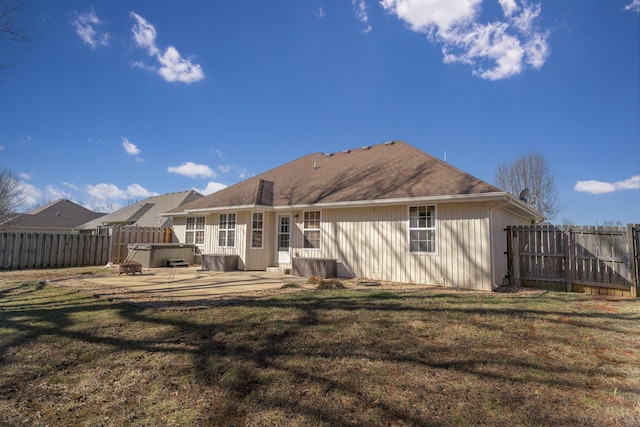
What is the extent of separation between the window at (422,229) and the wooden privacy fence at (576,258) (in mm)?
2660

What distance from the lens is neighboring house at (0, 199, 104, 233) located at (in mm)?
31094

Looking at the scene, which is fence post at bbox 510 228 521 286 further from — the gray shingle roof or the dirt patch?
the gray shingle roof

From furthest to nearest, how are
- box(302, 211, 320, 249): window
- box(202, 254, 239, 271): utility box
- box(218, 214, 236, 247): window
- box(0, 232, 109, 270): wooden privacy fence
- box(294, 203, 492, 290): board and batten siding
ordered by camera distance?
box(218, 214, 236, 247): window
box(0, 232, 109, 270): wooden privacy fence
box(202, 254, 239, 271): utility box
box(302, 211, 320, 249): window
box(294, 203, 492, 290): board and batten siding

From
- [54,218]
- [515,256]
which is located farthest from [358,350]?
[54,218]

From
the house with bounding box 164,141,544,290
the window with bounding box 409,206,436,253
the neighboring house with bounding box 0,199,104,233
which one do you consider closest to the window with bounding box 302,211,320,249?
the house with bounding box 164,141,544,290

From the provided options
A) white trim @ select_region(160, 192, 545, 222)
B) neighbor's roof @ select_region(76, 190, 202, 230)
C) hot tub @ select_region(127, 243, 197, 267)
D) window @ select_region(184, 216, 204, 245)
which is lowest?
hot tub @ select_region(127, 243, 197, 267)

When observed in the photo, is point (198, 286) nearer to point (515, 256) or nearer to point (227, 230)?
point (227, 230)

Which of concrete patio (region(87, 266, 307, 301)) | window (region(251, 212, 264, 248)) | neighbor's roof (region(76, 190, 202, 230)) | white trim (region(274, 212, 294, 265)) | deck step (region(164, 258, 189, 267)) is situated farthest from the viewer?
neighbor's roof (region(76, 190, 202, 230))

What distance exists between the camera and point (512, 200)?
9.43m

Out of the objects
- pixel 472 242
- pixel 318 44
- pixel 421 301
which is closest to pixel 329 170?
pixel 318 44

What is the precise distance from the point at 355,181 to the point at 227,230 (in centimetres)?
601

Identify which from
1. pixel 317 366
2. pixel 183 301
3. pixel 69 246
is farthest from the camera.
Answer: pixel 69 246

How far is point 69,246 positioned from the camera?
50.4 feet

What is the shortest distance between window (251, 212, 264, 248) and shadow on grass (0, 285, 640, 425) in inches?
276
